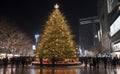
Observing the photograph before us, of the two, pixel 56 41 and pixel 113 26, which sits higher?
pixel 113 26

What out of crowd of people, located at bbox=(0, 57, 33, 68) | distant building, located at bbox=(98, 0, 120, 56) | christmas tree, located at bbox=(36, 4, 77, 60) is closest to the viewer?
christmas tree, located at bbox=(36, 4, 77, 60)

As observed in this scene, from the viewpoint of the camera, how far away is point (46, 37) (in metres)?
54.4

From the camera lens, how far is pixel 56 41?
5384 cm

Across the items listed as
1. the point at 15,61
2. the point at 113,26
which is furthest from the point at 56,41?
Answer: the point at 113,26

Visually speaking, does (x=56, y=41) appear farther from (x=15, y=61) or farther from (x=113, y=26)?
(x=113, y=26)

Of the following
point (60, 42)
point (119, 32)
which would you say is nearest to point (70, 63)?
point (60, 42)

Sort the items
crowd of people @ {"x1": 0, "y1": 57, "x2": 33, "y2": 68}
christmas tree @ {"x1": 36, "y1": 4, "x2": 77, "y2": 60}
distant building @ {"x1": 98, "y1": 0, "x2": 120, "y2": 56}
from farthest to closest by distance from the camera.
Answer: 1. distant building @ {"x1": 98, "y1": 0, "x2": 120, "y2": 56}
2. crowd of people @ {"x1": 0, "y1": 57, "x2": 33, "y2": 68}
3. christmas tree @ {"x1": 36, "y1": 4, "x2": 77, "y2": 60}

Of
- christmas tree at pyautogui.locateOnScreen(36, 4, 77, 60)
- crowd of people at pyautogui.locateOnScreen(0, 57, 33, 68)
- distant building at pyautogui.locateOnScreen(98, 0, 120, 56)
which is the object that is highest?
distant building at pyautogui.locateOnScreen(98, 0, 120, 56)

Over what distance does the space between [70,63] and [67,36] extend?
5.09 m

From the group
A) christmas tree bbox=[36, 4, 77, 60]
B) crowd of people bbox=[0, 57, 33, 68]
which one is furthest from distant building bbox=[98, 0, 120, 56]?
christmas tree bbox=[36, 4, 77, 60]

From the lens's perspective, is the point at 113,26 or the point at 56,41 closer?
the point at 56,41

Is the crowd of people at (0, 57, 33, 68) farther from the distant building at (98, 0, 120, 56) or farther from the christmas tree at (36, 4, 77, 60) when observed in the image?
the distant building at (98, 0, 120, 56)

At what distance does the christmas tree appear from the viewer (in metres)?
53.3

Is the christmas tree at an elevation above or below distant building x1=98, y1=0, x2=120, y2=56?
below
